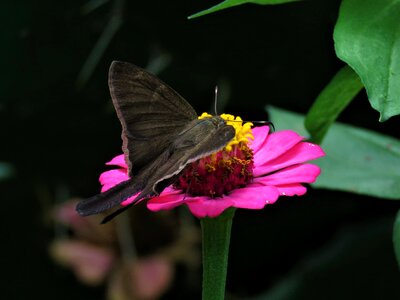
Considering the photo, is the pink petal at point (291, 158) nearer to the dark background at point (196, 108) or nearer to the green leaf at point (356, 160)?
the green leaf at point (356, 160)

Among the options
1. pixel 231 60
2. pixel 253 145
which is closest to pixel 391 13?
pixel 253 145

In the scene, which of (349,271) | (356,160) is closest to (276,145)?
(356,160)

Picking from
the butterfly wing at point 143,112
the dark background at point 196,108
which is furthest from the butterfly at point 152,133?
the dark background at point 196,108

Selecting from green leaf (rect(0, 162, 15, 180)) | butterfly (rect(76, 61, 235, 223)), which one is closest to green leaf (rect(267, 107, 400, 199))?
butterfly (rect(76, 61, 235, 223))

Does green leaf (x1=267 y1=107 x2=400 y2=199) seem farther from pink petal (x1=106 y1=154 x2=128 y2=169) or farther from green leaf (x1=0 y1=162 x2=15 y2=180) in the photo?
green leaf (x1=0 y1=162 x2=15 y2=180)

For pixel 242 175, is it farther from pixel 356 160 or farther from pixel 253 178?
pixel 356 160
